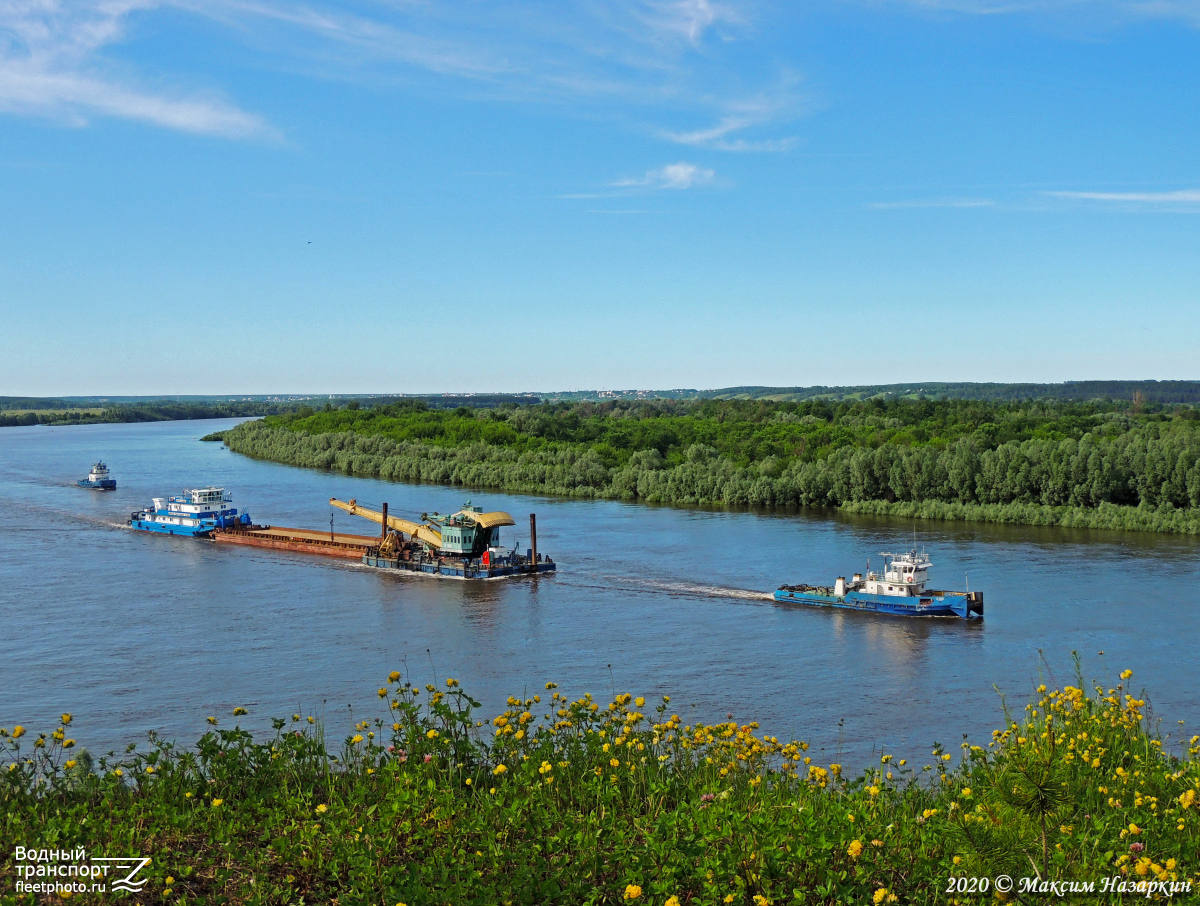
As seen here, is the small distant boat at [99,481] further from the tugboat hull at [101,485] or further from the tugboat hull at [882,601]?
the tugboat hull at [882,601]

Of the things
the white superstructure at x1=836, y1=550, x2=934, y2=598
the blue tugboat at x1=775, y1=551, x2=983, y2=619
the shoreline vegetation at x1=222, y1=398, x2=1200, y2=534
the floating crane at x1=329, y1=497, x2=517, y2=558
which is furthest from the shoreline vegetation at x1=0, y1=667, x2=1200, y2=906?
the shoreline vegetation at x1=222, y1=398, x2=1200, y2=534

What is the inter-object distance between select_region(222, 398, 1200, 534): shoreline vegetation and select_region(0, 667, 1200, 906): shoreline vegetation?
51592mm

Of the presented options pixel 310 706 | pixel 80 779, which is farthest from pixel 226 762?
pixel 310 706

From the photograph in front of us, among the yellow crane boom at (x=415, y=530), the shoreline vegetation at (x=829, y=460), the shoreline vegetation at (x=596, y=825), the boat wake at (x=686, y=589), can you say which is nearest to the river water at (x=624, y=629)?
the boat wake at (x=686, y=589)

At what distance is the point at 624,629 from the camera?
32.4 metres

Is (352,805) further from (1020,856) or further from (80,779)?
(1020,856)

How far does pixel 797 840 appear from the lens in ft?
22.4

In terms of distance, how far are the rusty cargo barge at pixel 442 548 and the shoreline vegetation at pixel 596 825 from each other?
1397 inches

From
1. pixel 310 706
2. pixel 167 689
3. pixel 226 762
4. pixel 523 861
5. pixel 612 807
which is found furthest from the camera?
pixel 167 689

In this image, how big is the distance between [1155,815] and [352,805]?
19.2 feet

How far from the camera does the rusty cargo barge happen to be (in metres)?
45.6

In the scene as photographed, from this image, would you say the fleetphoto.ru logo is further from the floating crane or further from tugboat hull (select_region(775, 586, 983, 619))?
the floating crane

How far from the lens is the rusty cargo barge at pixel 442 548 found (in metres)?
45.6

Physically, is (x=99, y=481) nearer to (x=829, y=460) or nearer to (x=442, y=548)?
(x=442, y=548)
